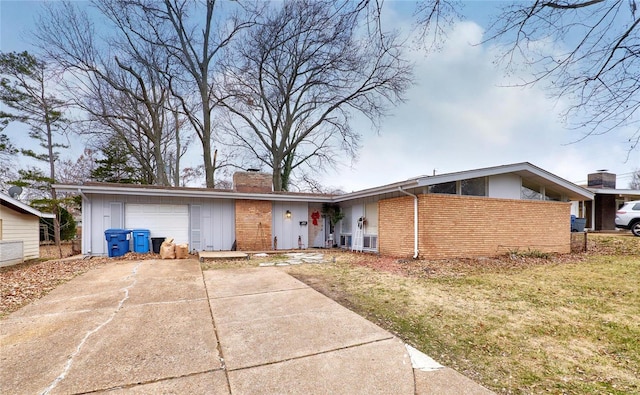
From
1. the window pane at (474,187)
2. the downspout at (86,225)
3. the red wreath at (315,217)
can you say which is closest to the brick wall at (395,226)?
the window pane at (474,187)

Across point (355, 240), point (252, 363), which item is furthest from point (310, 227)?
point (252, 363)

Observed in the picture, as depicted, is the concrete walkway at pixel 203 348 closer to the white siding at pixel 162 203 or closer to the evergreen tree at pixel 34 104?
the white siding at pixel 162 203

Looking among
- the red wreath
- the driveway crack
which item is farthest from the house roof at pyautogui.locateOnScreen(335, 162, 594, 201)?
the driveway crack

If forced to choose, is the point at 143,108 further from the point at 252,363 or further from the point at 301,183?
the point at 252,363

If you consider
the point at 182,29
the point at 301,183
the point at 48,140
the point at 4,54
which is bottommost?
the point at 301,183

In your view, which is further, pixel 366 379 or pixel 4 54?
pixel 4 54

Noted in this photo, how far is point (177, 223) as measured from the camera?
35.6 ft

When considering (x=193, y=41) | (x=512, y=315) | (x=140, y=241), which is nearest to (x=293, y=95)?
(x=193, y=41)

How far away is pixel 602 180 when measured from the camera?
16.8 m

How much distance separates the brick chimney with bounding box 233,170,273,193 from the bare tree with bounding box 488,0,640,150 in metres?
10.2

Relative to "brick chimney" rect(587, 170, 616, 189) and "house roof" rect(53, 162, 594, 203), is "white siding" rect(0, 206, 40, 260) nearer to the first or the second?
"house roof" rect(53, 162, 594, 203)

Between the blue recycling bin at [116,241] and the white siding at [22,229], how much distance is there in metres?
3.09

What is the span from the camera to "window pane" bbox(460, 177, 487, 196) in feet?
30.6

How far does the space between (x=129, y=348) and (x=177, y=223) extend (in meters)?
8.68
